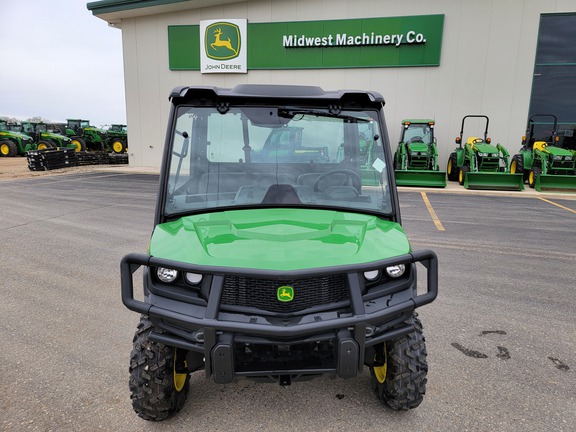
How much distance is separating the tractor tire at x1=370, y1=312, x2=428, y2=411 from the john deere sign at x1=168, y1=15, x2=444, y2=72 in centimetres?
1609

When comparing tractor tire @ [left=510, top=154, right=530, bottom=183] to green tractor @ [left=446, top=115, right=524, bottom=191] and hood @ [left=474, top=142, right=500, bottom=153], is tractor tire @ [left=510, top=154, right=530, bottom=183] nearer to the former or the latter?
green tractor @ [left=446, top=115, right=524, bottom=191]

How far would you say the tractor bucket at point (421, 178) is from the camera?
13547 mm

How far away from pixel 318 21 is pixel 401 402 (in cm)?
1730

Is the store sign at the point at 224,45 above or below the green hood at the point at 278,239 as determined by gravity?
above

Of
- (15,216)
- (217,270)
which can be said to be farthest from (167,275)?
(15,216)

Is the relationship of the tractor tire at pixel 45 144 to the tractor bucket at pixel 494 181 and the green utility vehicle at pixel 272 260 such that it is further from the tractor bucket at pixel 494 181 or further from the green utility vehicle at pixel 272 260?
the green utility vehicle at pixel 272 260

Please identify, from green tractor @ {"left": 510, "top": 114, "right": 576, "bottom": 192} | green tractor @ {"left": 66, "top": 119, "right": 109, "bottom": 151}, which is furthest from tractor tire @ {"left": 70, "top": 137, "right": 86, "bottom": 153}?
green tractor @ {"left": 510, "top": 114, "right": 576, "bottom": 192}

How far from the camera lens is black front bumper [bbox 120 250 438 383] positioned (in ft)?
6.58

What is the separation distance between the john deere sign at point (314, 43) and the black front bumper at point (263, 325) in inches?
641

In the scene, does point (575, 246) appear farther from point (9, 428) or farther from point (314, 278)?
point (9, 428)

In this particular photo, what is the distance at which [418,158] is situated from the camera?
14359 millimetres

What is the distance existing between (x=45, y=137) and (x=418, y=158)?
75.7ft

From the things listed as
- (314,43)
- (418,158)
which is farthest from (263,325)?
(314,43)

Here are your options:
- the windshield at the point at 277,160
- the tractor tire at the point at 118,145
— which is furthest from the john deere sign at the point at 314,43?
the windshield at the point at 277,160
